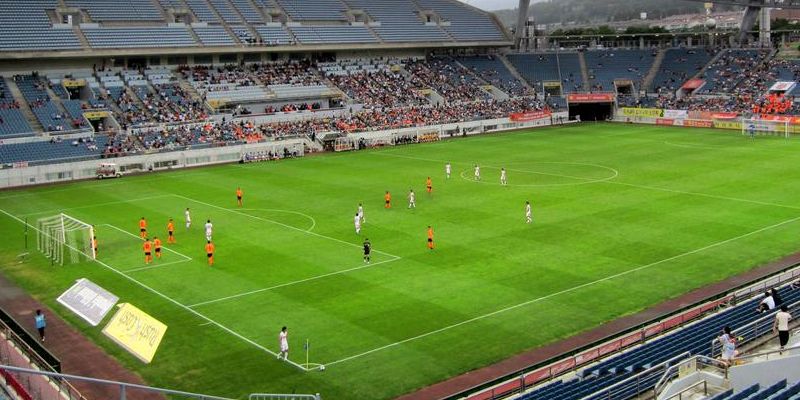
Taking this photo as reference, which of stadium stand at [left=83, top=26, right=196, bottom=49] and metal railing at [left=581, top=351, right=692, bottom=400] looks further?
stadium stand at [left=83, top=26, right=196, bottom=49]

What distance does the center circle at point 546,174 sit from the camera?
50.6 metres

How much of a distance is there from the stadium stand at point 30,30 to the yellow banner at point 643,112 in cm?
5442

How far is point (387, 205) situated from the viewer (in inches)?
1727

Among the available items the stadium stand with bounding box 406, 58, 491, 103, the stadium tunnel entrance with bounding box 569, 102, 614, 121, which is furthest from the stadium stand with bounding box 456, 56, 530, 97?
the stadium tunnel entrance with bounding box 569, 102, 614, 121

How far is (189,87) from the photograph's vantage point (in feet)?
248

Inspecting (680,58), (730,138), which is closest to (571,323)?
(730,138)

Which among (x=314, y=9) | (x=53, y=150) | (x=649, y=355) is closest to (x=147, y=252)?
(x=649, y=355)

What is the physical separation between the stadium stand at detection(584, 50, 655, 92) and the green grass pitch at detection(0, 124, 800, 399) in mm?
36540

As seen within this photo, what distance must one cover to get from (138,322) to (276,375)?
4.33m

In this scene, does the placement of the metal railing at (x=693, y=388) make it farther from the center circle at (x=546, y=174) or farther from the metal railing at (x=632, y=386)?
the center circle at (x=546, y=174)

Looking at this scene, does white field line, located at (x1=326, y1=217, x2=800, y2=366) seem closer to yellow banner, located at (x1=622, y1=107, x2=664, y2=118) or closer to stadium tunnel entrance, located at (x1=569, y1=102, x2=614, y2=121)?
yellow banner, located at (x1=622, y1=107, x2=664, y2=118)

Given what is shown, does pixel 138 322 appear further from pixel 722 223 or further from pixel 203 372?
pixel 722 223

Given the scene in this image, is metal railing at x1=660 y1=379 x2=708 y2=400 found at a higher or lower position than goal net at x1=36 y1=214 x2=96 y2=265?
lower

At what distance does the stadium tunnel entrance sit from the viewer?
90688 millimetres
